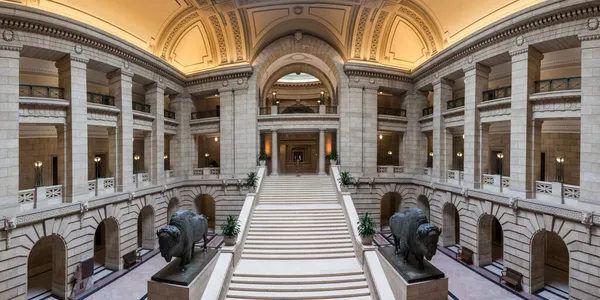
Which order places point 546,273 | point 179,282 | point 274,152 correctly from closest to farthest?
1. point 179,282
2. point 546,273
3. point 274,152

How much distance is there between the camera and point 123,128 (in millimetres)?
15734

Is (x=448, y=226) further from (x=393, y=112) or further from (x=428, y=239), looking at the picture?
(x=428, y=239)

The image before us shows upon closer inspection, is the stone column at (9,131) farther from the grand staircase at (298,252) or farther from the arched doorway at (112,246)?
the grand staircase at (298,252)

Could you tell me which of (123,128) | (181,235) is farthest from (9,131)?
(181,235)

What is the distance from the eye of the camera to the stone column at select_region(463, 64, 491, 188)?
15.6 meters

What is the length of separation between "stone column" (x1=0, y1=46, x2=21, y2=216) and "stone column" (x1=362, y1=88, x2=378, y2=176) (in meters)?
19.3

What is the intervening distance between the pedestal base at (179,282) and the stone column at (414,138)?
16.8 meters

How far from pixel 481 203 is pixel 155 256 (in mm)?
19231

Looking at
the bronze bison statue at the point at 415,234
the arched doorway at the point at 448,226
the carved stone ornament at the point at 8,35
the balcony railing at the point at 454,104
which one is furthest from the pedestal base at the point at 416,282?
the carved stone ornament at the point at 8,35

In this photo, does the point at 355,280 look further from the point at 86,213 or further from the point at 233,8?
the point at 233,8

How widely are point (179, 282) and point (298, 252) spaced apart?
18.5 feet

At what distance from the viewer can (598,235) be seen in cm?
1016

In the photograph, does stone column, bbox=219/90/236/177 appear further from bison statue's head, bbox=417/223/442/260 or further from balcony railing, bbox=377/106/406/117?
bison statue's head, bbox=417/223/442/260

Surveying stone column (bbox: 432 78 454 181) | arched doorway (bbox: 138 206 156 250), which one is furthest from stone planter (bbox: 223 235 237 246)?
stone column (bbox: 432 78 454 181)
